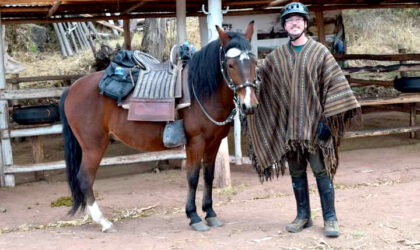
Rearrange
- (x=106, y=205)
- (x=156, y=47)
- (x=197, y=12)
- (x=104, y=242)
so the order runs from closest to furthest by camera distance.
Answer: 1. (x=104, y=242)
2. (x=106, y=205)
3. (x=197, y=12)
4. (x=156, y=47)

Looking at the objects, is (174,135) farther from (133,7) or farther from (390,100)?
(390,100)

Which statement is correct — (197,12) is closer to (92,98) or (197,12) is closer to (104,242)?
(92,98)

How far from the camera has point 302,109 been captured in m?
4.00

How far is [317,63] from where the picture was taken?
3.94 metres

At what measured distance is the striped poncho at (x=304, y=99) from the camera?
155 inches

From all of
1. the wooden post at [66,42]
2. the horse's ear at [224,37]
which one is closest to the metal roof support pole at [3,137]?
the horse's ear at [224,37]

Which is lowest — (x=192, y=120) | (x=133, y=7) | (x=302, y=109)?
(x=192, y=120)

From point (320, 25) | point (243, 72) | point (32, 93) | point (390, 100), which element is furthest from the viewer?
point (320, 25)

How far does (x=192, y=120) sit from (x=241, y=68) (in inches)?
30.9

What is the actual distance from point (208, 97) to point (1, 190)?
3688 millimetres

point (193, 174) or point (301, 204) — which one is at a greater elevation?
point (193, 174)

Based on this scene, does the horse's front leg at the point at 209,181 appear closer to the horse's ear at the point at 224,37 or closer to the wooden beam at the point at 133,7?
the horse's ear at the point at 224,37

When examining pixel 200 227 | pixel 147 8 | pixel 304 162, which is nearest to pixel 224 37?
pixel 304 162

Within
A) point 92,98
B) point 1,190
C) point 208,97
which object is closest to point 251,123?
point 208,97
